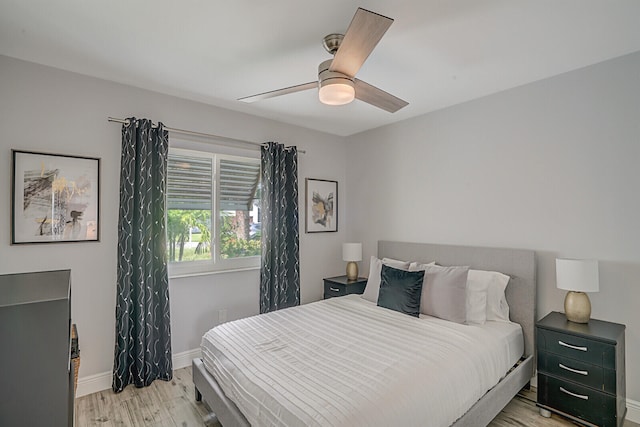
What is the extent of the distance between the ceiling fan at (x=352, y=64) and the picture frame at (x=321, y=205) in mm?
1935

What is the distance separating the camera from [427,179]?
11.7 feet

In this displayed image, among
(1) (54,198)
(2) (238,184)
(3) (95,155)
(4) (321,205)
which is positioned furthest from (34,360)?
(4) (321,205)

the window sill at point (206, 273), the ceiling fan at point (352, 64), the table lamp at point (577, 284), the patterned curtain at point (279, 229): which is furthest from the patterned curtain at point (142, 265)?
the table lamp at point (577, 284)

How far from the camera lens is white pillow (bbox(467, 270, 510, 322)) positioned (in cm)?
274

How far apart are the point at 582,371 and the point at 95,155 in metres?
4.08

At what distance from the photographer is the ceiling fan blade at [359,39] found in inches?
56.9

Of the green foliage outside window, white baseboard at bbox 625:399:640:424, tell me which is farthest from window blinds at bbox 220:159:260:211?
white baseboard at bbox 625:399:640:424

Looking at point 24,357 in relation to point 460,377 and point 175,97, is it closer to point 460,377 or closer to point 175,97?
point 460,377

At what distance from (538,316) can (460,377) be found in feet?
4.36

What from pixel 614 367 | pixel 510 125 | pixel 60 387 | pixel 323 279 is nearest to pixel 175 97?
pixel 323 279

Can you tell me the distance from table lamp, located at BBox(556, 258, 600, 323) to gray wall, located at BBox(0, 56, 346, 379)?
295cm

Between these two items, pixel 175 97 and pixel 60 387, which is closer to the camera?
pixel 60 387

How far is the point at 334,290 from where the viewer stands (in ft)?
12.8

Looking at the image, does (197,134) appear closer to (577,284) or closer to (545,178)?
(545,178)
